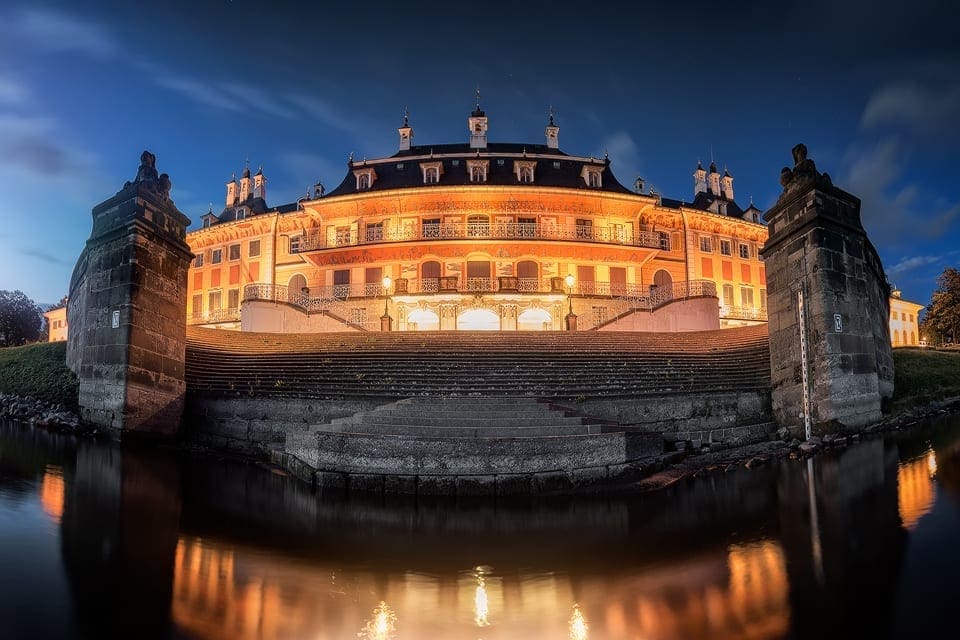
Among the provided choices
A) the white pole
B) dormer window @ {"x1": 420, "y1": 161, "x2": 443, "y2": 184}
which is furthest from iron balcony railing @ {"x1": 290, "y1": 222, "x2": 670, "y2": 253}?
the white pole

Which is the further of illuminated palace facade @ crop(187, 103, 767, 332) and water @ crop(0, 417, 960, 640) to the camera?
illuminated palace facade @ crop(187, 103, 767, 332)

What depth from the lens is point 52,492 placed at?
6.75m

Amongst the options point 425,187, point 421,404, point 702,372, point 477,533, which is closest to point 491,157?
point 425,187

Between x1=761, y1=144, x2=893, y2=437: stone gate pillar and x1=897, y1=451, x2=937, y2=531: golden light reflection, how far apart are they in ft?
9.19

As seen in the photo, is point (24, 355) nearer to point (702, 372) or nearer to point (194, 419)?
point (194, 419)

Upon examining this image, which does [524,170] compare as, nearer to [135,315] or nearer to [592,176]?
[592,176]

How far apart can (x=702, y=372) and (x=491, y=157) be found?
3163 cm

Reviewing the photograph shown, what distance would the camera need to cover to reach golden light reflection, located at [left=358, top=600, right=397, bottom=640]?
130 inches

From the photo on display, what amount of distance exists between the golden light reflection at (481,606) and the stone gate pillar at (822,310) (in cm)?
936

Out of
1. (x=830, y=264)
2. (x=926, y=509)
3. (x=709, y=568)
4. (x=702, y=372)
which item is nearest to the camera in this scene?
(x=709, y=568)

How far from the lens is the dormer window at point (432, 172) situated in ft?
130

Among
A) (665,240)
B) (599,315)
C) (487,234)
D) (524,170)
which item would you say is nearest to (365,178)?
(487,234)

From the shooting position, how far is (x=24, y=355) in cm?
1719

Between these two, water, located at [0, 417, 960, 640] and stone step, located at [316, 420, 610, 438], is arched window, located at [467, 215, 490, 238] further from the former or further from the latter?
water, located at [0, 417, 960, 640]
